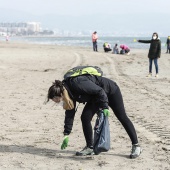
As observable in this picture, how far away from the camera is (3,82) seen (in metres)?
13.0

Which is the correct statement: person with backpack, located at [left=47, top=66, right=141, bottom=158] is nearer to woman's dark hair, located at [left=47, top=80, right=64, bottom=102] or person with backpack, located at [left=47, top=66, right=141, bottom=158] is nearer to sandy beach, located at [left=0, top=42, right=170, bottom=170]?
woman's dark hair, located at [left=47, top=80, right=64, bottom=102]

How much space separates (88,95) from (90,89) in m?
0.24

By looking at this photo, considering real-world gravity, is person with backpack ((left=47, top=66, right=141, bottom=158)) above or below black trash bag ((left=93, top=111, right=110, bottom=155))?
above

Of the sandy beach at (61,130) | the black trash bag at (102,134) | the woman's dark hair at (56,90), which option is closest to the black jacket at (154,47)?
the sandy beach at (61,130)

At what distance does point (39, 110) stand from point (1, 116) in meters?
0.98

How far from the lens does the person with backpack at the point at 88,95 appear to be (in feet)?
17.2

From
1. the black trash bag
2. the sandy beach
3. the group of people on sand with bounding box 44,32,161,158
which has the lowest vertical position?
the sandy beach

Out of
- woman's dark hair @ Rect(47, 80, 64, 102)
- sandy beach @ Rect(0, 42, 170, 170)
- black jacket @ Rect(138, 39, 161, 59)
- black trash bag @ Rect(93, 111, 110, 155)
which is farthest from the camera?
black jacket @ Rect(138, 39, 161, 59)

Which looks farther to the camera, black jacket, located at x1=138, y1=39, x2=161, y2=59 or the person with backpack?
black jacket, located at x1=138, y1=39, x2=161, y2=59

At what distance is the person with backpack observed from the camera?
523 cm

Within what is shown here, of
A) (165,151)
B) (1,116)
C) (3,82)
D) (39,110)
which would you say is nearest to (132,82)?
(3,82)

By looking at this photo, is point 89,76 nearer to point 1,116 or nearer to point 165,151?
point 165,151

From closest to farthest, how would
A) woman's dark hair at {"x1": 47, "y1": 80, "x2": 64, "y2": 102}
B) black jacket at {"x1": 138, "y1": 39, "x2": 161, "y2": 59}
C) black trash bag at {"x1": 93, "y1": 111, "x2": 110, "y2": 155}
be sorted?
woman's dark hair at {"x1": 47, "y1": 80, "x2": 64, "y2": 102} < black trash bag at {"x1": 93, "y1": 111, "x2": 110, "y2": 155} < black jacket at {"x1": 138, "y1": 39, "x2": 161, "y2": 59}

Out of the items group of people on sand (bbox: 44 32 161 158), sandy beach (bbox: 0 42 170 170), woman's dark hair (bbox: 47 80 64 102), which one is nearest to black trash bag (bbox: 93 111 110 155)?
group of people on sand (bbox: 44 32 161 158)
